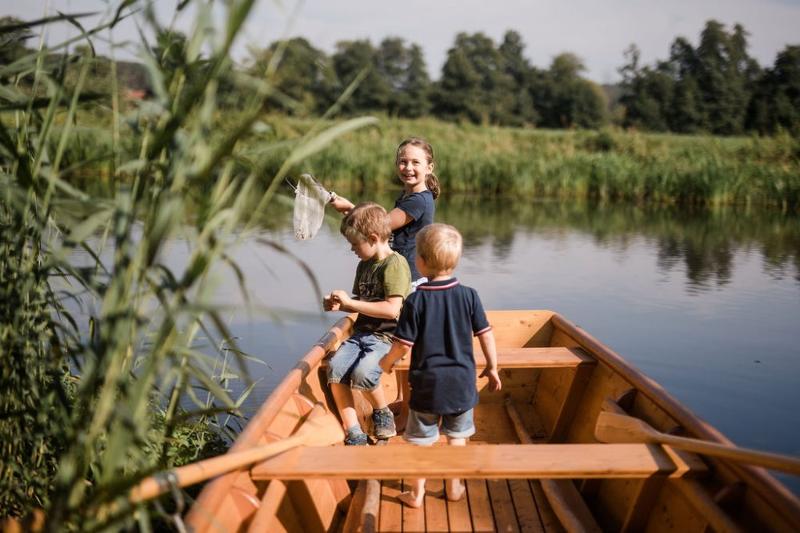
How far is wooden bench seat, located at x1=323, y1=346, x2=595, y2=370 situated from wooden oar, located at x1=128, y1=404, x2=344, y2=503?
71 cm

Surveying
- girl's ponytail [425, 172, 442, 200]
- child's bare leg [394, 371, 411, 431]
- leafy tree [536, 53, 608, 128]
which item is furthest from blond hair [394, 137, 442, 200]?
leafy tree [536, 53, 608, 128]

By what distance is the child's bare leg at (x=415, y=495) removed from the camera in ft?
9.07

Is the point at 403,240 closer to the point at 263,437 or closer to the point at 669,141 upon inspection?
the point at 263,437

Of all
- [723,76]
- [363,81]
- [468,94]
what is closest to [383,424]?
[363,81]

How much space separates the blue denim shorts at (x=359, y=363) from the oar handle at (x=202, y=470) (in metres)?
0.67

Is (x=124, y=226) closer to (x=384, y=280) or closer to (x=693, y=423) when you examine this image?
(x=384, y=280)

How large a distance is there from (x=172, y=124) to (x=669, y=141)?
1120 inches

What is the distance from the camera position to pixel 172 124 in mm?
1590

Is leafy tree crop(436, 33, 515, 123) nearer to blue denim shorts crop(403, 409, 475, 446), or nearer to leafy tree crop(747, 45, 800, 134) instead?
leafy tree crop(747, 45, 800, 134)

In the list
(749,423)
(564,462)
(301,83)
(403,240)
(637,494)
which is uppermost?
(301,83)

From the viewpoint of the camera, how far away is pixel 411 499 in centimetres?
281

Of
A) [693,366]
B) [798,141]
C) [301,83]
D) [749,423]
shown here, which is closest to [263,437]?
[301,83]

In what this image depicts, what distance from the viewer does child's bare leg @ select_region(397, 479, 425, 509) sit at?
2764 millimetres

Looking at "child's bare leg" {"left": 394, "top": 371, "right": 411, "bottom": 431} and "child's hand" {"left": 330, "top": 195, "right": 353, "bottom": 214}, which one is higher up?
"child's hand" {"left": 330, "top": 195, "right": 353, "bottom": 214}
